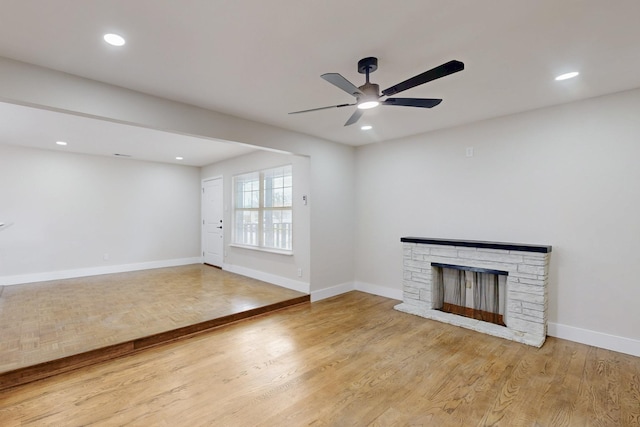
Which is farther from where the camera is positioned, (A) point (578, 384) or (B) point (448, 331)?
(B) point (448, 331)

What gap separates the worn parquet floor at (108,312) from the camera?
271 centimetres

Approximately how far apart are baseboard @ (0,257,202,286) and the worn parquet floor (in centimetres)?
31

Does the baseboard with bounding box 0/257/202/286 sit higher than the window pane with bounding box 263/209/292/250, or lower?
lower

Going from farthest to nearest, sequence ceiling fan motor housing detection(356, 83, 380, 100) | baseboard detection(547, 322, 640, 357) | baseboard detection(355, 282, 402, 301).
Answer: baseboard detection(355, 282, 402, 301) → baseboard detection(547, 322, 640, 357) → ceiling fan motor housing detection(356, 83, 380, 100)

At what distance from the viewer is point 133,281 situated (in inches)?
218

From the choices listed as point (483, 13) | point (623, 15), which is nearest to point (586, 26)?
point (623, 15)

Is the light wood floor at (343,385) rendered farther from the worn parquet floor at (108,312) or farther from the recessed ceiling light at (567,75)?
the recessed ceiling light at (567,75)

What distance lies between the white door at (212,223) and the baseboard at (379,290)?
3.36 m

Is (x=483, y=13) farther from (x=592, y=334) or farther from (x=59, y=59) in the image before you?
(x=592, y=334)

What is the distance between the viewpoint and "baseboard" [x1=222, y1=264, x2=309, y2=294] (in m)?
4.81

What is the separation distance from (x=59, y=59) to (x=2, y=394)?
8.54ft

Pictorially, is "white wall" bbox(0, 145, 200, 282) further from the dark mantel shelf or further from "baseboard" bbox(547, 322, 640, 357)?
"baseboard" bbox(547, 322, 640, 357)

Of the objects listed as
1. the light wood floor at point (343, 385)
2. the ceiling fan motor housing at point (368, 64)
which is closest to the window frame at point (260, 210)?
the light wood floor at point (343, 385)

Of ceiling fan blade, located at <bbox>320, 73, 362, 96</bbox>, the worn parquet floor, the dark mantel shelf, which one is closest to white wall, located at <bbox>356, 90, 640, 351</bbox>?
the dark mantel shelf
